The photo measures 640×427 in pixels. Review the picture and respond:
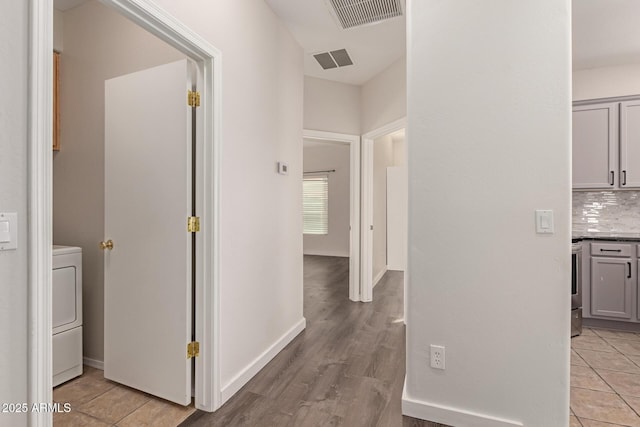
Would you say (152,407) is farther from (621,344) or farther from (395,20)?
(621,344)

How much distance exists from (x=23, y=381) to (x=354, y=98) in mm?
4187

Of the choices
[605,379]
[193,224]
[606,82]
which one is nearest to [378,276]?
[605,379]

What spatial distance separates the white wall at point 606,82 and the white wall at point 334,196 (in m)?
4.98

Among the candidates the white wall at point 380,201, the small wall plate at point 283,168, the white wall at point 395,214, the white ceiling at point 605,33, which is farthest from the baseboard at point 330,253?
the white ceiling at point 605,33

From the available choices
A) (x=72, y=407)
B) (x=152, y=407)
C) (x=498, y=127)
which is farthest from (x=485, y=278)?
(x=72, y=407)

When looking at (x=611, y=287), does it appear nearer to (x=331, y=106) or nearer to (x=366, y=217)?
(x=366, y=217)

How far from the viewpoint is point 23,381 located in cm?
108

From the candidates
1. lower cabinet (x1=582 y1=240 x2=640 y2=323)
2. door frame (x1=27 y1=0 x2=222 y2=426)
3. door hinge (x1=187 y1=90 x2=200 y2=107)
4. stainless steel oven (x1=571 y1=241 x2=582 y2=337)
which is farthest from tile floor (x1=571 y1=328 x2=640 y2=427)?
door hinge (x1=187 y1=90 x2=200 y2=107)

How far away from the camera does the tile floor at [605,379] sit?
6.43ft

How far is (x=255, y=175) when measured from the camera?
2.51 metres

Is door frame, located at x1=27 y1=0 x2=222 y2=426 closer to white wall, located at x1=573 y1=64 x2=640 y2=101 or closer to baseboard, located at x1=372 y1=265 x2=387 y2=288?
baseboard, located at x1=372 y1=265 x2=387 y2=288

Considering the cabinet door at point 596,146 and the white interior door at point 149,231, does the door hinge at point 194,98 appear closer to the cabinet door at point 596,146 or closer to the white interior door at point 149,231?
the white interior door at point 149,231

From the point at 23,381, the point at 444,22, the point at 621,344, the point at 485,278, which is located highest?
the point at 444,22

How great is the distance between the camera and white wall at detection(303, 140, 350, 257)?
8398 mm
